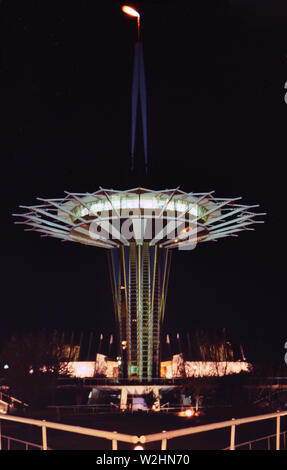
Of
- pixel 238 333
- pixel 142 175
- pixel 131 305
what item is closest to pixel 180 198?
pixel 142 175

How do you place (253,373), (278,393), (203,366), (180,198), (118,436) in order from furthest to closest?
(203,366) < (253,373) < (278,393) < (180,198) < (118,436)

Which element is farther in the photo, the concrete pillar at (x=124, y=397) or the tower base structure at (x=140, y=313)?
the concrete pillar at (x=124, y=397)

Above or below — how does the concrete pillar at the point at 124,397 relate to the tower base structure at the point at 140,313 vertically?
below

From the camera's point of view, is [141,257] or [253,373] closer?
[141,257]

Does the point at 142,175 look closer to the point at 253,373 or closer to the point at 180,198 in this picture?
the point at 180,198

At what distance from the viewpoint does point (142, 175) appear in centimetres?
4741

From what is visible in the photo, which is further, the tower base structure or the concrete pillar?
the concrete pillar

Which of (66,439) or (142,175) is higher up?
(142,175)

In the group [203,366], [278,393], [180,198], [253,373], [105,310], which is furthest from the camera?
[105,310]

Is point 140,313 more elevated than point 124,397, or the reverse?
point 140,313

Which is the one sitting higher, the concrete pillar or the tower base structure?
the tower base structure

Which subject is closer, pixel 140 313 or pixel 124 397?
pixel 140 313

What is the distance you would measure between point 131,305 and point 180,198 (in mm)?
10495

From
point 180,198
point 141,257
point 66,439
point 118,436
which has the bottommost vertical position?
point 66,439
